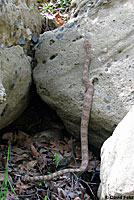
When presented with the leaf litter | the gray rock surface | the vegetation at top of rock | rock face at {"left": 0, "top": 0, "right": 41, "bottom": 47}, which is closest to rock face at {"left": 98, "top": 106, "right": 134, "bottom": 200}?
the leaf litter

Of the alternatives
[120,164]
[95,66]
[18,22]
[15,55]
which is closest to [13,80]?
[15,55]

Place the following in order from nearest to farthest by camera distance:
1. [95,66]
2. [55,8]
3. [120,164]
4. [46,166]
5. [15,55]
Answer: [120,164], [46,166], [15,55], [95,66], [55,8]

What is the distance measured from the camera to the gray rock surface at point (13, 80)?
334 centimetres

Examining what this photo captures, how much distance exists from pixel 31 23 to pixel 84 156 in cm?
235

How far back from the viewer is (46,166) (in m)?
3.45

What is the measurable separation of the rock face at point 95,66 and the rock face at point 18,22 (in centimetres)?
31

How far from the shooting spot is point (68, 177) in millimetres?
3217

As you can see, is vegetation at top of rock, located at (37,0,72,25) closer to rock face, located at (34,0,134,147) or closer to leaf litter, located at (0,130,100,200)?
rock face, located at (34,0,134,147)

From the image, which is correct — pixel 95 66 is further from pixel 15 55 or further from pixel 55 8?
pixel 55 8

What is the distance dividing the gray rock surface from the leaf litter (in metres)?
0.49

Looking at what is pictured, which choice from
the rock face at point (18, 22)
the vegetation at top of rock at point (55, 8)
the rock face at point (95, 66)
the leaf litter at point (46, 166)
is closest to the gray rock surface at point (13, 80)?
the rock face at point (18, 22)

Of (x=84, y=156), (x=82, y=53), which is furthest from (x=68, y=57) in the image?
(x=84, y=156)

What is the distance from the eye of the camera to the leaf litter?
2.92m

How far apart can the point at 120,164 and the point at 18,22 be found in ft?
8.50
